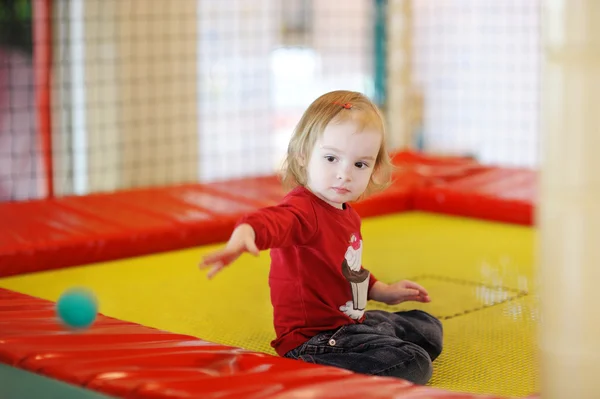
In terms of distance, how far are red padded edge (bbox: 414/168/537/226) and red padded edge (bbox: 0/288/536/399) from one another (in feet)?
6.13

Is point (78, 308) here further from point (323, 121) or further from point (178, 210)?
point (178, 210)

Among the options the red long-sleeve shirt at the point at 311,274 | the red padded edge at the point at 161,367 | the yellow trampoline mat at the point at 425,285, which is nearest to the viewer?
the red padded edge at the point at 161,367

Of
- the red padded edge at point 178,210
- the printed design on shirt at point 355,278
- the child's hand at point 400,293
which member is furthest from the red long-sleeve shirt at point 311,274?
the red padded edge at point 178,210

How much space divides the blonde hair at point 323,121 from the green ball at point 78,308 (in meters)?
0.43

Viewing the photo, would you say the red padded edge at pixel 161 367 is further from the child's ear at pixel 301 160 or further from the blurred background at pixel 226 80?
the blurred background at pixel 226 80

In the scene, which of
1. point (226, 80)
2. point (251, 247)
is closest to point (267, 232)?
point (251, 247)

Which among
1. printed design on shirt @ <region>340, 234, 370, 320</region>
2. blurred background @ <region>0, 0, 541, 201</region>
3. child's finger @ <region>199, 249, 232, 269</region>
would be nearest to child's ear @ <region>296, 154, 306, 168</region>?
printed design on shirt @ <region>340, 234, 370, 320</region>

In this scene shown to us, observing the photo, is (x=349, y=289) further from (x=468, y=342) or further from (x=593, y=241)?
(x=593, y=241)

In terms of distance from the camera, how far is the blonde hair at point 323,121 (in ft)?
5.57

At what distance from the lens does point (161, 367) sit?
1.45 metres

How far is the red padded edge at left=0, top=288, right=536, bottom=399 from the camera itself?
135 cm

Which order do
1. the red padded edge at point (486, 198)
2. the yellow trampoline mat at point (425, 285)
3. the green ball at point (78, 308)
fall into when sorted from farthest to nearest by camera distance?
the red padded edge at point (486, 198), the yellow trampoline mat at point (425, 285), the green ball at point (78, 308)

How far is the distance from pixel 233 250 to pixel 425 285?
1123mm

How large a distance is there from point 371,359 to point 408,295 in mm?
253
